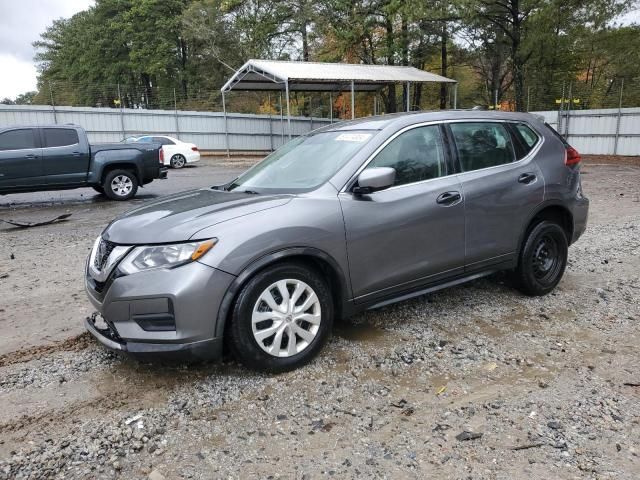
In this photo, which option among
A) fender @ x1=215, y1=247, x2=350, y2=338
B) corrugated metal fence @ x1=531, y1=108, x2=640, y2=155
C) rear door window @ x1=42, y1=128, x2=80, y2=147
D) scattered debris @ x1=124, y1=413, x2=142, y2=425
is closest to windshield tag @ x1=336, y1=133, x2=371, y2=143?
fender @ x1=215, y1=247, x2=350, y2=338

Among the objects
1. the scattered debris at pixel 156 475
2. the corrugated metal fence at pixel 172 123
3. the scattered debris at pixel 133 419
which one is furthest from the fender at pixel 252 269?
the corrugated metal fence at pixel 172 123

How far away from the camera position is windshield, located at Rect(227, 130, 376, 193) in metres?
3.71

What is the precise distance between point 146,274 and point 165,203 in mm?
954

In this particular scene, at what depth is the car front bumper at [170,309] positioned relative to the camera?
291cm

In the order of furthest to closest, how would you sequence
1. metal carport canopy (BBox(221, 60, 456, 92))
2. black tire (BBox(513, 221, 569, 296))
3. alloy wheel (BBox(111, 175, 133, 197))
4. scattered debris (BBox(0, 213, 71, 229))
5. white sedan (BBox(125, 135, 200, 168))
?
1. white sedan (BBox(125, 135, 200, 168))
2. metal carport canopy (BBox(221, 60, 456, 92))
3. alloy wheel (BBox(111, 175, 133, 197))
4. scattered debris (BBox(0, 213, 71, 229))
5. black tire (BBox(513, 221, 569, 296))

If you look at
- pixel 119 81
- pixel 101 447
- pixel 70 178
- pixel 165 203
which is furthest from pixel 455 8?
pixel 119 81

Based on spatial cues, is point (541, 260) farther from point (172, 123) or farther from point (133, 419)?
point (172, 123)

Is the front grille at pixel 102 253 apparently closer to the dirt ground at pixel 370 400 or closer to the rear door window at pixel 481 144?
the dirt ground at pixel 370 400

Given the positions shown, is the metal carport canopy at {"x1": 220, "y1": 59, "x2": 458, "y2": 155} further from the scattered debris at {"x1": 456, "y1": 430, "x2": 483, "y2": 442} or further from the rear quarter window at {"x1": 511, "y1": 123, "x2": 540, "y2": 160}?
the scattered debris at {"x1": 456, "y1": 430, "x2": 483, "y2": 442}

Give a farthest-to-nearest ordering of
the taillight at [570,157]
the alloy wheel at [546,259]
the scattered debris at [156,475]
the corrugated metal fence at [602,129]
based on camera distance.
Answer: the corrugated metal fence at [602,129]
the taillight at [570,157]
the alloy wheel at [546,259]
the scattered debris at [156,475]

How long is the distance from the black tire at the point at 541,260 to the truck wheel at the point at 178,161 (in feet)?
61.4

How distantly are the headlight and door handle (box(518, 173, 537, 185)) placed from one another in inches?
108

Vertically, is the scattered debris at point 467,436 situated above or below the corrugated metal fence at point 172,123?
below

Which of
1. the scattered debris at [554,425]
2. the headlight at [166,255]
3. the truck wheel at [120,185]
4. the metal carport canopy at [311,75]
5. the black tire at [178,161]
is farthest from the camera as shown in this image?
the black tire at [178,161]
